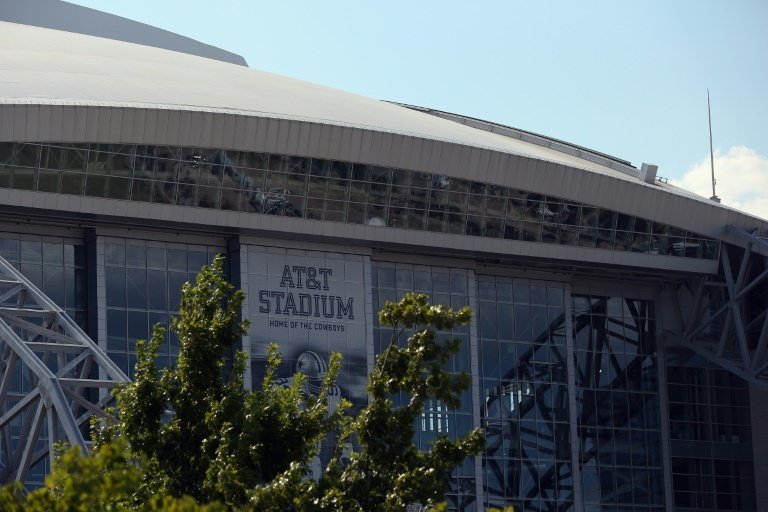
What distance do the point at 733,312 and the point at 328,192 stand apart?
14.9 meters

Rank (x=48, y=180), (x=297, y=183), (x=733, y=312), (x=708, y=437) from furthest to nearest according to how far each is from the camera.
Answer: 1. (x=708, y=437)
2. (x=733, y=312)
3. (x=297, y=183)
4. (x=48, y=180)

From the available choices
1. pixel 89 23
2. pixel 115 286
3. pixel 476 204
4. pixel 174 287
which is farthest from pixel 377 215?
pixel 89 23

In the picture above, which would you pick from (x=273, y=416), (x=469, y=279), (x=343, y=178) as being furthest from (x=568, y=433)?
(x=273, y=416)

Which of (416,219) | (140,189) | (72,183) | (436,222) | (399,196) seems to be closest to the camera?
(72,183)

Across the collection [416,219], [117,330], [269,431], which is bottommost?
[269,431]

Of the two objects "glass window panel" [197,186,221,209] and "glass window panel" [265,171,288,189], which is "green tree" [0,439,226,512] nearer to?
"glass window panel" [197,186,221,209]

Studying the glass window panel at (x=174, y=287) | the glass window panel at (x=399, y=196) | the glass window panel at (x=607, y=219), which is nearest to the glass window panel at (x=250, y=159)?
the glass window panel at (x=174, y=287)

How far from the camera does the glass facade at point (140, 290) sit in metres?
45.0

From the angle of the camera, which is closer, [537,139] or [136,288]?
[136,288]

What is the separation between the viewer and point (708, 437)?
185 feet

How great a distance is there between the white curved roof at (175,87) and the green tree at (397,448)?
987 inches

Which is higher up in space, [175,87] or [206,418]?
[175,87]

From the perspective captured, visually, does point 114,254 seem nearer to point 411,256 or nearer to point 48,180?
point 48,180

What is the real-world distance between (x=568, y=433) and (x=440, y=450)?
33.2 metres
